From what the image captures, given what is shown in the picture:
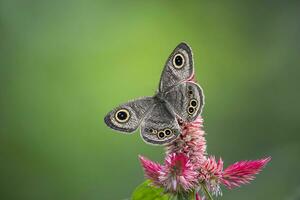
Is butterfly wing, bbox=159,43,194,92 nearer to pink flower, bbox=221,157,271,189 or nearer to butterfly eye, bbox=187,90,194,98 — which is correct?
butterfly eye, bbox=187,90,194,98

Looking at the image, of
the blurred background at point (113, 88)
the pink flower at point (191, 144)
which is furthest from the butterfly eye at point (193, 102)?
the blurred background at point (113, 88)

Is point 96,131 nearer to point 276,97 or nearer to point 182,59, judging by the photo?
point 276,97

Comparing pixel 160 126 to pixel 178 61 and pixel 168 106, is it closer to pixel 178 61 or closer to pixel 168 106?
pixel 168 106

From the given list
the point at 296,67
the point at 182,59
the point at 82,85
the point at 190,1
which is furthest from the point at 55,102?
the point at 182,59

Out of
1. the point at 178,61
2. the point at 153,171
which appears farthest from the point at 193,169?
the point at 178,61

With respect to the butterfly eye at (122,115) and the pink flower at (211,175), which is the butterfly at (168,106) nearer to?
the butterfly eye at (122,115)

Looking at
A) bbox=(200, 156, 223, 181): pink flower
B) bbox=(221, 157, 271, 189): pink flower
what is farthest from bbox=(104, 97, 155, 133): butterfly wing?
bbox=(221, 157, 271, 189): pink flower

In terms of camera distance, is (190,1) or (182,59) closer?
(182,59)
